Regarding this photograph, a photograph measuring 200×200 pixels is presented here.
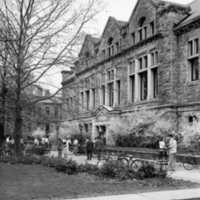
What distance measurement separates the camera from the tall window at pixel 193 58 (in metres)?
28.2

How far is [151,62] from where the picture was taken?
32.8 meters

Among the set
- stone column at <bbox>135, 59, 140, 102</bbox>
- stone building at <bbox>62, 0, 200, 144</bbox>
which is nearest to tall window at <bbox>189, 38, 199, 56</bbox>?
stone building at <bbox>62, 0, 200, 144</bbox>

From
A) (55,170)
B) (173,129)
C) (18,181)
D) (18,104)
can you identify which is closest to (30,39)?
(18,104)

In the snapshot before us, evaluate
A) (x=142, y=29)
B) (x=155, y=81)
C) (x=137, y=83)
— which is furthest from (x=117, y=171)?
(x=142, y=29)

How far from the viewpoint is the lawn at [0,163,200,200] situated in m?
10.2

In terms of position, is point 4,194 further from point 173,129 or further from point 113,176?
point 173,129

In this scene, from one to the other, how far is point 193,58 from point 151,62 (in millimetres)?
5074

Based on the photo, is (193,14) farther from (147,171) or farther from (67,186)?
(67,186)

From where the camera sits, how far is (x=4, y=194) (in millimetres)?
10133

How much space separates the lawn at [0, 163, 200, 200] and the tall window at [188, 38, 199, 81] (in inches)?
673

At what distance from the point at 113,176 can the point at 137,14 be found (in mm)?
24925

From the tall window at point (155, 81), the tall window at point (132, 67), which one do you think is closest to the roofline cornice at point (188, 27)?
the tall window at point (155, 81)

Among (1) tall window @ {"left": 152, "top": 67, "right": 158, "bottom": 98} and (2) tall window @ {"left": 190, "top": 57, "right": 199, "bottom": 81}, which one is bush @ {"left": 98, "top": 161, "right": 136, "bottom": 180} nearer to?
(2) tall window @ {"left": 190, "top": 57, "right": 199, "bottom": 81}

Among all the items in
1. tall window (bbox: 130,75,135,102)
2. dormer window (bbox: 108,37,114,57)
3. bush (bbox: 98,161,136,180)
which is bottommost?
bush (bbox: 98,161,136,180)
